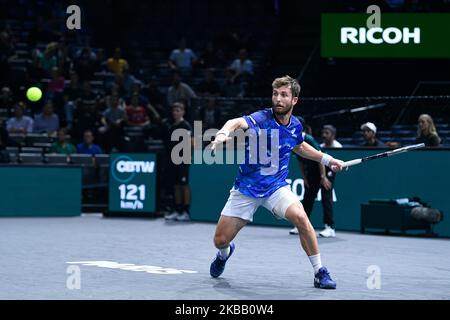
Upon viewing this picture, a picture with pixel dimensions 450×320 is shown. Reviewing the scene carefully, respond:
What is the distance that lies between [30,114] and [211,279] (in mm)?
14879

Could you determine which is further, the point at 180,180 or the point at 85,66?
the point at 85,66

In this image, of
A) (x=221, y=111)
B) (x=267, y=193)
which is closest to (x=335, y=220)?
(x=221, y=111)

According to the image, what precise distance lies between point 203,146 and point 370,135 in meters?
3.93

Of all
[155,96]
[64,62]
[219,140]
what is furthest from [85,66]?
[219,140]

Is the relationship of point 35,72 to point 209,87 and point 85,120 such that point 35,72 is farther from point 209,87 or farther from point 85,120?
point 209,87

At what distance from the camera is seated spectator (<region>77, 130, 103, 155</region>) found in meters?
22.6

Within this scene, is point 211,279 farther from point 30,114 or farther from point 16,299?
point 30,114

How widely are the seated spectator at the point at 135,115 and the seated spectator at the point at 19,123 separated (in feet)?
7.90

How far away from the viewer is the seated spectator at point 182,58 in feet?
89.8

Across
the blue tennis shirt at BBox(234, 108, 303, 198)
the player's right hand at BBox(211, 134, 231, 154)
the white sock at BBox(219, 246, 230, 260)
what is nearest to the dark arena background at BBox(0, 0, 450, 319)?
the white sock at BBox(219, 246, 230, 260)

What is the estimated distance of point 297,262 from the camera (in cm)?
1259

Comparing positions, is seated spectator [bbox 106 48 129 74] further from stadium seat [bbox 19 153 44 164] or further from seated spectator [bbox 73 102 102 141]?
stadium seat [bbox 19 153 44 164]

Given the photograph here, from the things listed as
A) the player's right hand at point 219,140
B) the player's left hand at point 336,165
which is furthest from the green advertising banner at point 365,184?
the player's right hand at point 219,140

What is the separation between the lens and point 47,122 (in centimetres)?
2369
